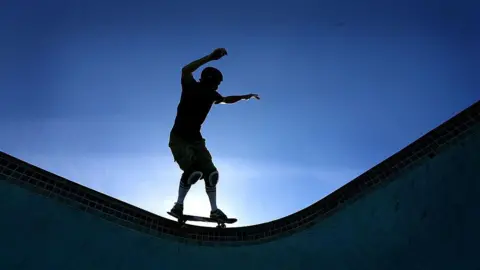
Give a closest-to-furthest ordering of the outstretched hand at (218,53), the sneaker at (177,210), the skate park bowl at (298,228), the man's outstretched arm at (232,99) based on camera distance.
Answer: the skate park bowl at (298,228) → the outstretched hand at (218,53) → the sneaker at (177,210) → the man's outstretched arm at (232,99)

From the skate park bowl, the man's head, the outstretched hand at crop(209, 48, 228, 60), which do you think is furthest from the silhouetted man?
the skate park bowl

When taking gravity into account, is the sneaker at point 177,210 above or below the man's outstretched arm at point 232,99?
below

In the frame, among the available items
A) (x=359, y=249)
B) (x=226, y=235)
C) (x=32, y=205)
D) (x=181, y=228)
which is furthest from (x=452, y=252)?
(x=32, y=205)

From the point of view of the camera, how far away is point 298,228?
5270 mm

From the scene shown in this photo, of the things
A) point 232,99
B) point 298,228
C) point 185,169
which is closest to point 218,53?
point 232,99

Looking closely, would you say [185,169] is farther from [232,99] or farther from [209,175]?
[232,99]

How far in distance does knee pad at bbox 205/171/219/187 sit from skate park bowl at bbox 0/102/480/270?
0.62m

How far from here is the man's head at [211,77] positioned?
19.1ft

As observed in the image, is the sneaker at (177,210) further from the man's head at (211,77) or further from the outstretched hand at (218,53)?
the outstretched hand at (218,53)

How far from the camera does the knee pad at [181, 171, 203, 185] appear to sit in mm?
5754

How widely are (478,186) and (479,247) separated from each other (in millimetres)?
699

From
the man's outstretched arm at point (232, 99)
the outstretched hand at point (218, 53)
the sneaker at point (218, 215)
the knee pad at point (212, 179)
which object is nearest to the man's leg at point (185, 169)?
the knee pad at point (212, 179)

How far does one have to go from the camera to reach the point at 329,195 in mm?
5562

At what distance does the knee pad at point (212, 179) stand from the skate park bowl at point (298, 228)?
62 centimetres
